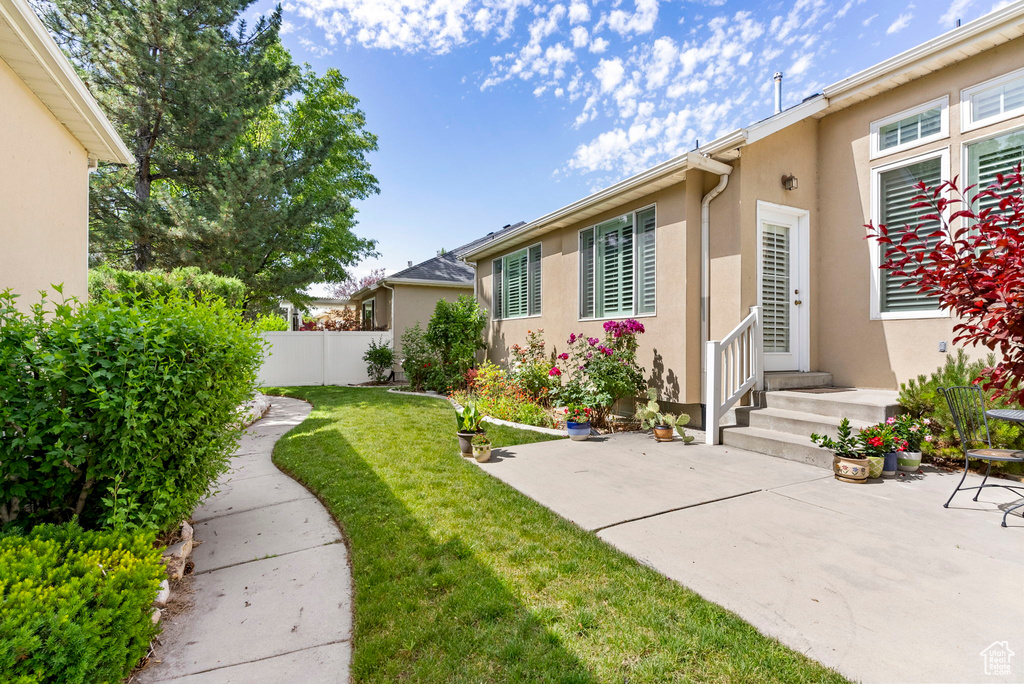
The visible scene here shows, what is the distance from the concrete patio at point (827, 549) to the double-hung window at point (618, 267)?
2.93 metres

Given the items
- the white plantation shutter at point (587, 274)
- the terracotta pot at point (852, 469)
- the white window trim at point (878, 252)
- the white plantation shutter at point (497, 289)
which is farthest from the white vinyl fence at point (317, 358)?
the terracotta pot at point (852, 469)

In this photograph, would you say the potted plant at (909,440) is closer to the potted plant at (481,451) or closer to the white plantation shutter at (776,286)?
the white plantation shutter at (776,286)

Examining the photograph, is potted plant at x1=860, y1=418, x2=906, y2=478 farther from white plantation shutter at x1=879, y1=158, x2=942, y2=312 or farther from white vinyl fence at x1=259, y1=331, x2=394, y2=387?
white vinyl fence at x1=259, y1=331, x2=394, y2=387

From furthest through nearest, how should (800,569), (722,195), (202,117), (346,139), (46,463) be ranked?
(346,139) < (202,117) < (722,195) < (800,569) < (46,463)

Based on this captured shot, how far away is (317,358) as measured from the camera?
13867mm

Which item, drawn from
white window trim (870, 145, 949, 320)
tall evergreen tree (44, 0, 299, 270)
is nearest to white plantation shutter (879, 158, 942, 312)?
white window trim (870, 145, 949, 320)

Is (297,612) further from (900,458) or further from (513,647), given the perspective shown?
(900,458)

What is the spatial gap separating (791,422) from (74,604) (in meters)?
6.15

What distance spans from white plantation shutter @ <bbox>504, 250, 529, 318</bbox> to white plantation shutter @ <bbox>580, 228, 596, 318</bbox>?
6.85 ft

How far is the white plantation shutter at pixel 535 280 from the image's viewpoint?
9.66 m

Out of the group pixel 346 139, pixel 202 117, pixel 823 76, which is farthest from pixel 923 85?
pixel 346 139

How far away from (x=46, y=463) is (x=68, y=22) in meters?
14.5

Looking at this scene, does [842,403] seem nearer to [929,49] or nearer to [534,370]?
[929,49]

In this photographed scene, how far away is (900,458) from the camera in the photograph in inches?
176
